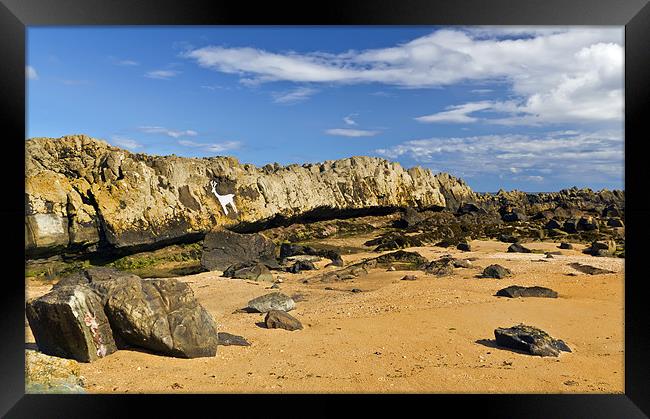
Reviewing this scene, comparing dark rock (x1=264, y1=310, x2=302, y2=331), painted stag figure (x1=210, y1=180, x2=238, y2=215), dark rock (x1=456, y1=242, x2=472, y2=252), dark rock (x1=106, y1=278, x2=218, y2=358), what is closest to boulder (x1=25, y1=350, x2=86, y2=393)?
dark rock (x1=106, y1=278, x2=218, y2=358)

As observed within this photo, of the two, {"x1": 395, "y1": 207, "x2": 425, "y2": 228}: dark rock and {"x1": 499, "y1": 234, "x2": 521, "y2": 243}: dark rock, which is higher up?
{"x1": 395, "y1": 207, "x2": 425, "y2": 228}: dark rock

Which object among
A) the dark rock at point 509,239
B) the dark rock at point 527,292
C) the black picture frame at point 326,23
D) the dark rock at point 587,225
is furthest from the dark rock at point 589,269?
the dark rock at point 587,225

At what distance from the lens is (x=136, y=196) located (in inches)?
643

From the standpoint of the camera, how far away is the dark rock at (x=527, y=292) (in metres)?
9.96

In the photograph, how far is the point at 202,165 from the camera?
19.3 meters

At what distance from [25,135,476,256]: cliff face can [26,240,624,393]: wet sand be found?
3.44 m

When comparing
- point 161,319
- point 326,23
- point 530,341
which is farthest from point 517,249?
point 161,319

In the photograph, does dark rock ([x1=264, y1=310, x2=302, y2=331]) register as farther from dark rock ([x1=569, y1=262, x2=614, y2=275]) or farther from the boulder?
dark rock ([x1=569, y1=262, x2=614, y2=275])

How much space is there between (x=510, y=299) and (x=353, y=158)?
2011 centimetres

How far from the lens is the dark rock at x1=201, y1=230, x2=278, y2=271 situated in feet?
50.7

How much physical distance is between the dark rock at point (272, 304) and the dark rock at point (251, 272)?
11.6 ft

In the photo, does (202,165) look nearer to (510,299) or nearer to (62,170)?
(62,170)

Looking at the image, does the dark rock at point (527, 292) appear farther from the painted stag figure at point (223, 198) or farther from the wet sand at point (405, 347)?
the painted stag figure at point (223, 198)

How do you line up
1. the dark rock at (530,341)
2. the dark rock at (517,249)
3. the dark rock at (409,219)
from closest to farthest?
1. the dark rock at (530,341)
2. the dark rock at (517,249)
3. the dark rock at (409,219)
